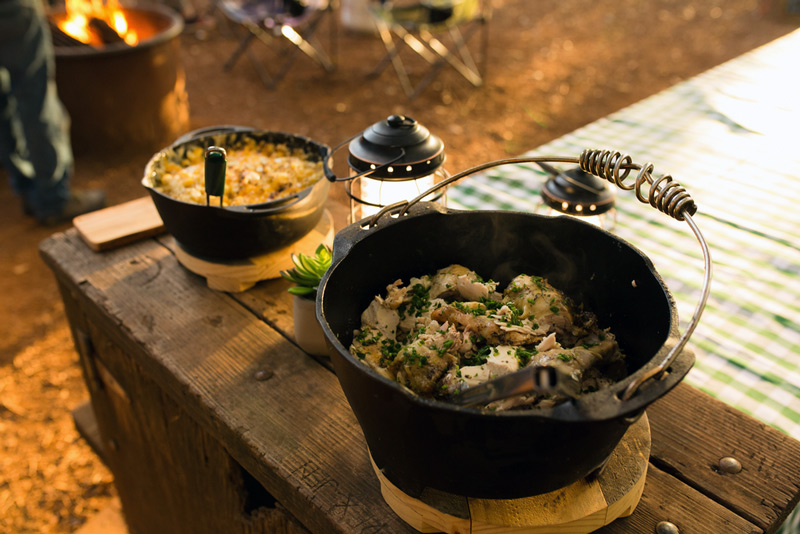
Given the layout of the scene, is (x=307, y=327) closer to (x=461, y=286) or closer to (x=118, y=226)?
(x=461, y=286)

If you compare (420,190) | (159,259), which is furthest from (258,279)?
(420,190)

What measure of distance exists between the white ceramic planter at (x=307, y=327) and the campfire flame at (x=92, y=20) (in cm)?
392

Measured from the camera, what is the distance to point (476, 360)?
1129 millimetres

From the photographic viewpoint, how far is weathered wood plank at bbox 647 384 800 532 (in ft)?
3.89

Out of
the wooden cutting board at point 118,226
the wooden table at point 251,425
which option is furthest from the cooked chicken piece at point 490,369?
the wooden cutting board at point 118,226

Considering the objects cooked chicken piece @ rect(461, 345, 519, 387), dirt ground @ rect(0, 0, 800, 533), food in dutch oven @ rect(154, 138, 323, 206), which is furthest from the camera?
dirt ground @ rect(0, 0, 800, 533)

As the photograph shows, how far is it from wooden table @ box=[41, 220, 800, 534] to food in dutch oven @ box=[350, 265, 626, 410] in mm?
239

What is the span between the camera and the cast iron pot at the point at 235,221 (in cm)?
154

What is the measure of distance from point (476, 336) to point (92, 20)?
458 cm

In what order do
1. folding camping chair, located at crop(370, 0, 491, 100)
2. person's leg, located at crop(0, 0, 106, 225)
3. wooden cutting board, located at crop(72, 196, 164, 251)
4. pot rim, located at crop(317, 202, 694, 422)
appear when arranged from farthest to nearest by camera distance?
folding camping chair, located at crop(370, 0, 491, 100), person's leg, located at crop(0, 0, 106, 225), wooden cutting board, located at crop(72, 196, 164, 251), pot rim, located at crop(317, 202, 694, 422)

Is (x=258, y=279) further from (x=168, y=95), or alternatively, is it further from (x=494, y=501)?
(x=168, y=95)

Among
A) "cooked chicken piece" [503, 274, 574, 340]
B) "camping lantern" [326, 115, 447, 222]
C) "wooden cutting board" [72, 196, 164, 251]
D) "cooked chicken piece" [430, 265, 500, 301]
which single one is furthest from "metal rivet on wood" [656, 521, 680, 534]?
"wooden cutting board" [72, 196, 164, 251]

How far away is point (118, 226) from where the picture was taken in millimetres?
1960

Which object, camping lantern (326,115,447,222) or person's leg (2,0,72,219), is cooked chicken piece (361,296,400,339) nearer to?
camping lantern (326,115,447,222)
